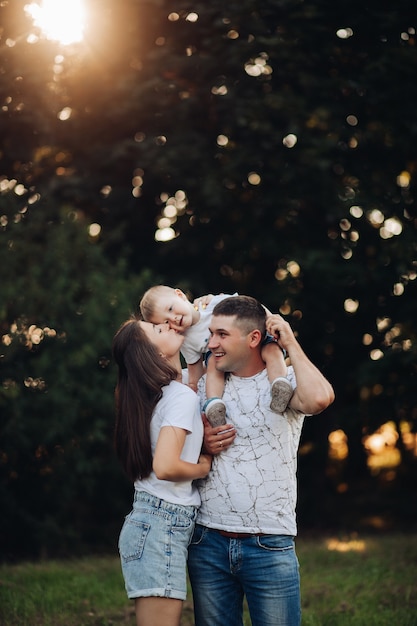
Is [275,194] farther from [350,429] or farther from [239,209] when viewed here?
[350,429]

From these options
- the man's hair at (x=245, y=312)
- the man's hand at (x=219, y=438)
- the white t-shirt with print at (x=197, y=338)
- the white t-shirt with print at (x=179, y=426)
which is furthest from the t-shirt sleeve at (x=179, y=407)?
the white t-shirt with print at (x=197, y=338)

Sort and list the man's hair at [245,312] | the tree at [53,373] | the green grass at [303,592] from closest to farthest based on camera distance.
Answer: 1. the man's hair at [245,312]
2. the green grass at [303,592]
3. the tree at [53,373]

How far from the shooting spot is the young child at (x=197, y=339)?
123 inches

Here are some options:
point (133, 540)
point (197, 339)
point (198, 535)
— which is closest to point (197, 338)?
point (197, 339)

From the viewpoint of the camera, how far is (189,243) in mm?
9859

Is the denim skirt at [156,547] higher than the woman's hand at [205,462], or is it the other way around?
the woman's hand at [205,462]

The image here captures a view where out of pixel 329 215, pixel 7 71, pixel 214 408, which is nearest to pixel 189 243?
pixel 329 215

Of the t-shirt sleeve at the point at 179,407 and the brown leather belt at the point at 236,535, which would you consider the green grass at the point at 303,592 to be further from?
the t-shirt sleeve at the point at 179,407

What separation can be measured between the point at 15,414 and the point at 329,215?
4.35m

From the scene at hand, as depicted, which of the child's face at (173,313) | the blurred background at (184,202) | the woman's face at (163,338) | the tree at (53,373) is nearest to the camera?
the woman's face at (163,338)

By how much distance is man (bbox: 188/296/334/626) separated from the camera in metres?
3.00

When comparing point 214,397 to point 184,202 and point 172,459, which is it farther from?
point 184,202

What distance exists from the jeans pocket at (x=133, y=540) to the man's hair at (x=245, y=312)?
Answer: 934mm

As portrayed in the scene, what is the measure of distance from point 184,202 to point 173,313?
6.47 m
